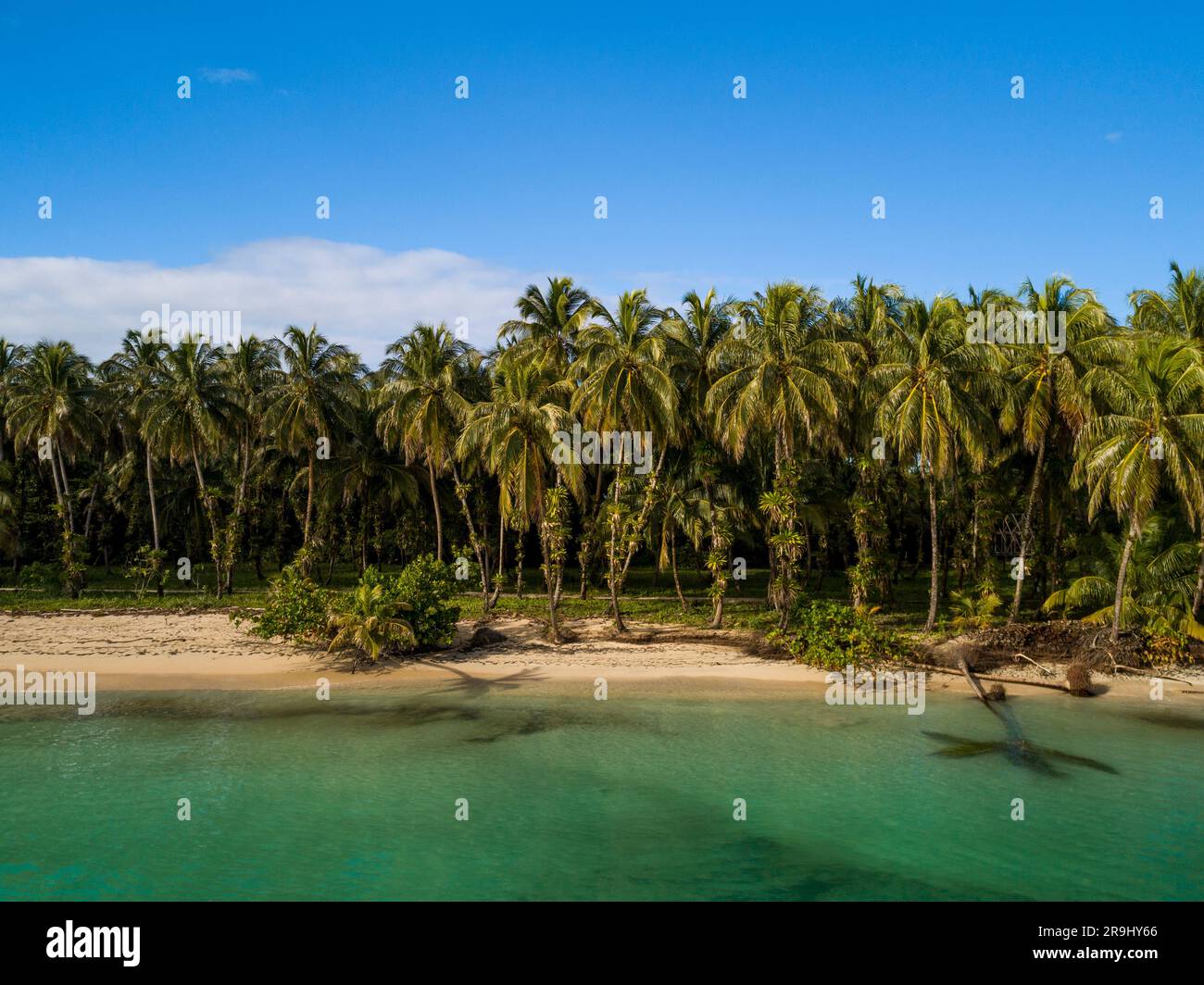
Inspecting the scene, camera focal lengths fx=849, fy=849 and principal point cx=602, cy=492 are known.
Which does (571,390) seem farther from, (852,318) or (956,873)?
(956,873)

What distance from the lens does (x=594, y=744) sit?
19.4 metres

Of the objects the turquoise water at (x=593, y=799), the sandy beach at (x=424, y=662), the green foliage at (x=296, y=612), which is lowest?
the turquoise water at (x=593, y=799)

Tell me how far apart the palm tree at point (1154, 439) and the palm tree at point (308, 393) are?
1206 inches

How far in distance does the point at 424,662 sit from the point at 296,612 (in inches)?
160

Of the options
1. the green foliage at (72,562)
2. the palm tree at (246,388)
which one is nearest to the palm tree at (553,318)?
the palm tree at (246,388)

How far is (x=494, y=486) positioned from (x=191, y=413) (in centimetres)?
1588

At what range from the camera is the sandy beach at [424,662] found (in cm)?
2414

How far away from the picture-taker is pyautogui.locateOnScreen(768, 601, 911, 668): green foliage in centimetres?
2481

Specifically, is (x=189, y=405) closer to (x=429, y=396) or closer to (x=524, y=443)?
(x=429, y=396)

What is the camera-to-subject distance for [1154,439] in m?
22.8

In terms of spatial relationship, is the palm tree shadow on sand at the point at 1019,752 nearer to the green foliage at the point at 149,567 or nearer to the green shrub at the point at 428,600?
the green shrub at the point at 428,600

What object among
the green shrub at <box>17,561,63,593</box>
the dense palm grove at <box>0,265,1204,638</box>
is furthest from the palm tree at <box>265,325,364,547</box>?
the green shrub at <box>17,561,63,593</box>

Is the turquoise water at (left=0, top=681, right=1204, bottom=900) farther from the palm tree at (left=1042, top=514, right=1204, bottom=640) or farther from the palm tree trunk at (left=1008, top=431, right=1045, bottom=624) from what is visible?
the palm tree trunk at (left=1008, top=431, right=1045, bottom=624)

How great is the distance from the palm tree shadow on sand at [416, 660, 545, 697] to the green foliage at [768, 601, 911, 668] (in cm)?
812
